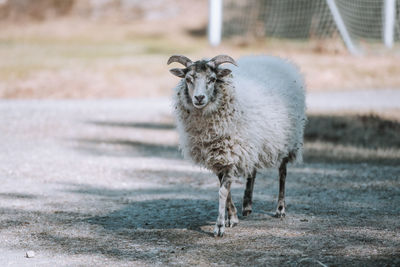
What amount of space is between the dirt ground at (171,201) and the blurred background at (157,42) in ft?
11.1

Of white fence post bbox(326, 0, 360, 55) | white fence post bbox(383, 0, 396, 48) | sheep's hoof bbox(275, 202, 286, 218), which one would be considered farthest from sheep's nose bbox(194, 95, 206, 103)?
white fence post bbox(383, 0, 396, 48)

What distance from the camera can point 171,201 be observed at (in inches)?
314

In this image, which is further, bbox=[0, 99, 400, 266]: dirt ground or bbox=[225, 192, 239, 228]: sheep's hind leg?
bbox=[225, 192, 239, 228]: sheep's hind leg

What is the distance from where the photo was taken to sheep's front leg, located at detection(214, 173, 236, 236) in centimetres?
630

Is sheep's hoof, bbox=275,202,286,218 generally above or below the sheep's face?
below

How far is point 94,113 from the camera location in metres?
16.1

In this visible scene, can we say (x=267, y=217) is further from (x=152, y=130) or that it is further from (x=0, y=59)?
(x=0, y=59)

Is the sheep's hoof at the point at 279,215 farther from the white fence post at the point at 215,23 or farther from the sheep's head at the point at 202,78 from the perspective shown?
the white fence post at the point at 215,23

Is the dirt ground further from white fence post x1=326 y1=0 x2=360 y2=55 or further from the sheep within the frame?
white fence post x1=326 y1=0 x2=360 y2=55

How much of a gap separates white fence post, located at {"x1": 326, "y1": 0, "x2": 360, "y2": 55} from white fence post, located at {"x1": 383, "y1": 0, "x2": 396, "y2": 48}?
3.95ft

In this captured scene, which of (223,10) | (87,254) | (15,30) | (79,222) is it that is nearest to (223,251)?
(87,254)

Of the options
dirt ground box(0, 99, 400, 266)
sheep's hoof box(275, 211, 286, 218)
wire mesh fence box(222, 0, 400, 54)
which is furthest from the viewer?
wire mesh fence box(222, 0, 400, 54)

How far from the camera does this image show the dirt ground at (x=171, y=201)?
223 inches

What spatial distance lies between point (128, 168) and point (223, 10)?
20.6 m
